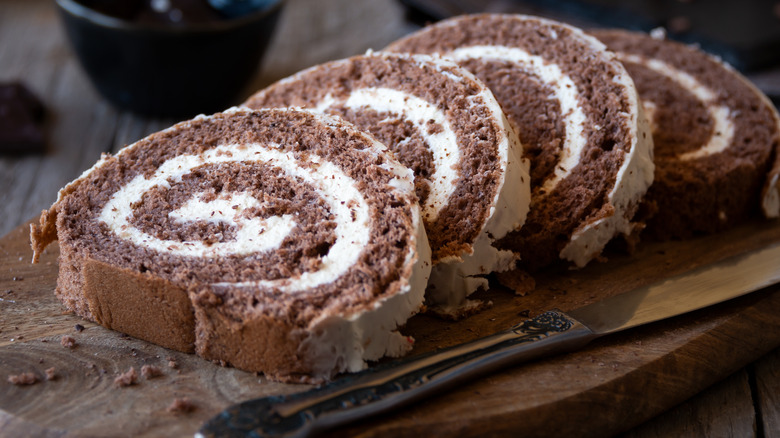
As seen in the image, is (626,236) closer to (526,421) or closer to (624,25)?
(526,421)

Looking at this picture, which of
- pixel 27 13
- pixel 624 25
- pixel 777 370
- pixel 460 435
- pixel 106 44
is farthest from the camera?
pixel 27 13

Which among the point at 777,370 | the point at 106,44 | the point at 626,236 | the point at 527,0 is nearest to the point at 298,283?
the point at 626,236

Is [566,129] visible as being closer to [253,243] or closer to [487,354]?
[487,354]

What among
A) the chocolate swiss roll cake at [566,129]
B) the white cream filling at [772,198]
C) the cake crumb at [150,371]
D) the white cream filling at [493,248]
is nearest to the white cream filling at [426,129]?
the white cream filling at [493,248]

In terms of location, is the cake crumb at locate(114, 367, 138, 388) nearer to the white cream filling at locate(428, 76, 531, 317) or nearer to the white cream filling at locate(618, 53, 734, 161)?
the white cream filling at locate(428, 76, 531, 317)

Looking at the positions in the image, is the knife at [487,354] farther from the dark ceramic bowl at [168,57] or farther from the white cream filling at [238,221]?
the dark ceramic bowl at [168,57]
